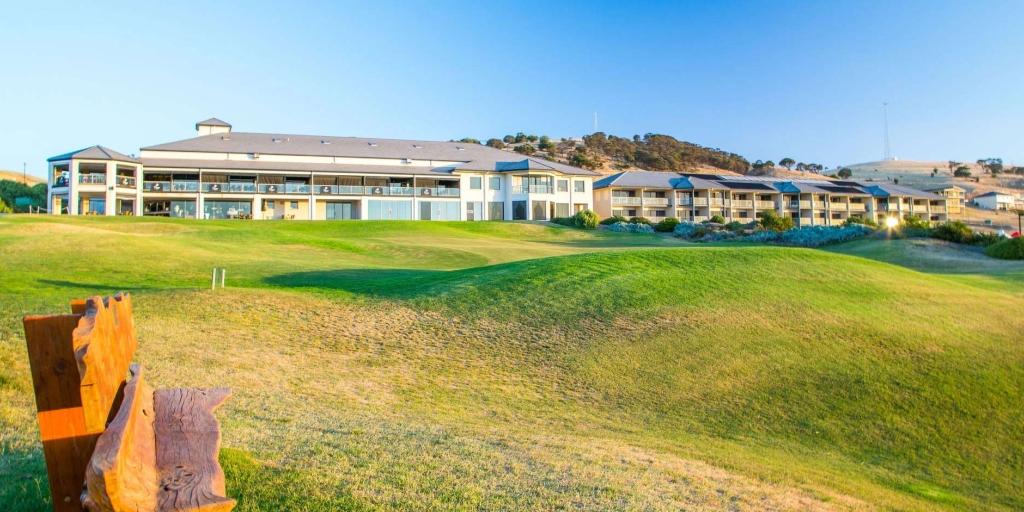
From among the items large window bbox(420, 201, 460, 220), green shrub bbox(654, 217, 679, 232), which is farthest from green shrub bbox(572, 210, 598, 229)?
large window bbox(420, 201, 460, 220)

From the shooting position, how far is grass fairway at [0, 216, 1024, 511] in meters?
6.83

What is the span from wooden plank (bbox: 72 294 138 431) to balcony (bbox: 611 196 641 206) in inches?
3176

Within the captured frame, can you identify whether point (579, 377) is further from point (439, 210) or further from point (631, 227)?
point (439, 210)

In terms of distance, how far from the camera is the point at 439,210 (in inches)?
2781

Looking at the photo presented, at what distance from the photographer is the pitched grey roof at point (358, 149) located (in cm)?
6731

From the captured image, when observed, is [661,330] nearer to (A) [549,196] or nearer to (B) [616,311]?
(B) [616,311]

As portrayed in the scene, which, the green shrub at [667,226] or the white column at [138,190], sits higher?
the white column at [138,190]

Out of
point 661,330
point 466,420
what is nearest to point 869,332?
point 661,330

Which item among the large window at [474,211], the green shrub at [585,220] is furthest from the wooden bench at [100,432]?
the large window at [474,211]

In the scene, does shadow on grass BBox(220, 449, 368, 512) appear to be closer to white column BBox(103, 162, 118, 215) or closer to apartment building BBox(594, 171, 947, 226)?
white column BBox(103, 162, 118, 215)

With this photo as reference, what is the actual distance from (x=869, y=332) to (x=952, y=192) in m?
117

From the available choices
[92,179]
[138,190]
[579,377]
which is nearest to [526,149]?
[138,190]

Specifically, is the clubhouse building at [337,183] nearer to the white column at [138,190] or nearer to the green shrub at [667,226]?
the white column at [138,190]

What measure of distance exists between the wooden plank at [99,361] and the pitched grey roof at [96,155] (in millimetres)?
63524
